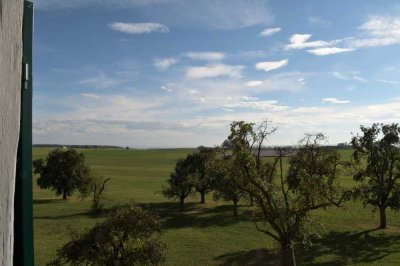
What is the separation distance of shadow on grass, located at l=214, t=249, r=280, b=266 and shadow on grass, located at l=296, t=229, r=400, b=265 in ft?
8.13

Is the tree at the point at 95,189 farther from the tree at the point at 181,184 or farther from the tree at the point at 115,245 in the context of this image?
the tree at the point at 115,245

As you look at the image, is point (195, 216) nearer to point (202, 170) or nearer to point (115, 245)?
point (202, 170)

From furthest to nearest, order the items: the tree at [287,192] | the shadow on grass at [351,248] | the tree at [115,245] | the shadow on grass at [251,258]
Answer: the shadow on grass at [351,248] < the shadow on grass at [251,258] < the tree at [287,192] < the tree at [115,245]

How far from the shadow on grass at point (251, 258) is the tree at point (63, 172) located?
136 ft

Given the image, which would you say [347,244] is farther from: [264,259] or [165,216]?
[165,216]

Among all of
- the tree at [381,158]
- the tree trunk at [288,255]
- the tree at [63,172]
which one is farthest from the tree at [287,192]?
the tree at [63,172]

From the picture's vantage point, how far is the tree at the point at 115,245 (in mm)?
24938

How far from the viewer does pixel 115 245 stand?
25812mm

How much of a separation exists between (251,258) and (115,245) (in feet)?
51.8

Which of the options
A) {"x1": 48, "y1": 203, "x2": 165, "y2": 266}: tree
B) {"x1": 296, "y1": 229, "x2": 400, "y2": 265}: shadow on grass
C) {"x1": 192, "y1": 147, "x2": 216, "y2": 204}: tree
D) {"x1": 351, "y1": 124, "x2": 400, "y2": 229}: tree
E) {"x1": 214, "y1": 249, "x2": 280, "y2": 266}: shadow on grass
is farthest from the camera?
{"x1": 192, "y1": 147, "x2": 216, "y2": 204}: tree

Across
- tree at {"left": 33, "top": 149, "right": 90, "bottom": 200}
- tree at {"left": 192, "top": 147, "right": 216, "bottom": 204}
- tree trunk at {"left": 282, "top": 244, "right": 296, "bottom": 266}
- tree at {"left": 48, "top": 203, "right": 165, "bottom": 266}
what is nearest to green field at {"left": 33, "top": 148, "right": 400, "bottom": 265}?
tree trunk at {"left": 282, "top": 244, "right": 296, "bottom": 266}

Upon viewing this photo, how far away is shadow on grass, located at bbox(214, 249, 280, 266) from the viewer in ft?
117

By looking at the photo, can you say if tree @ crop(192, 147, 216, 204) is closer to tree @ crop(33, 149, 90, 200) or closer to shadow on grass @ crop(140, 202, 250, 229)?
shadow on grass @ crop(140, 202, 250, 229)

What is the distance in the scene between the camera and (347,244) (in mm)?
42312
